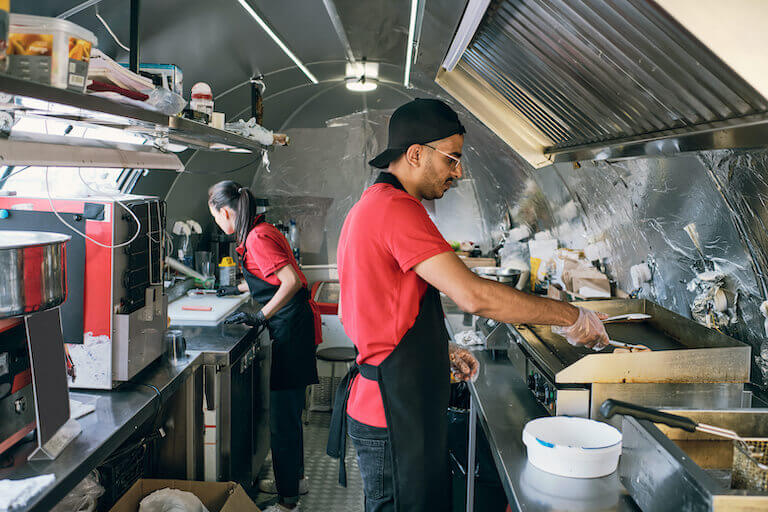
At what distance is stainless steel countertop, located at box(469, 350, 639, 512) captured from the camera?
1538 millimetres

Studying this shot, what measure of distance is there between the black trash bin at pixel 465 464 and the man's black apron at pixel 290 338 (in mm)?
834

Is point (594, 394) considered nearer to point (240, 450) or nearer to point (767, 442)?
point (767, 442)

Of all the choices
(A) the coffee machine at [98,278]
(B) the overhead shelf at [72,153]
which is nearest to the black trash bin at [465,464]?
(A) the coffee machine at [98,278]

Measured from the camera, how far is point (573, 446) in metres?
1.76

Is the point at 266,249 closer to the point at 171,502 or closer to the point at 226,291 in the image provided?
the point at 226,291

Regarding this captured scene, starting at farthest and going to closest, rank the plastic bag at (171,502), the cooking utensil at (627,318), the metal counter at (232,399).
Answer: the metal counter at (232,399)
the cooking utensil at (627,318)
the plastic bag at (171,502)

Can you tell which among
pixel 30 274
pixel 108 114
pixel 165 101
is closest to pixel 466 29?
pixel 165 101

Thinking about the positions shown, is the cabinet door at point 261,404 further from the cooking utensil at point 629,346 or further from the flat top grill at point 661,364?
the cooking utensil at point 629,346

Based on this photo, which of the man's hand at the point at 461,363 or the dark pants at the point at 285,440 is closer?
the man's hand at the point at 461,363

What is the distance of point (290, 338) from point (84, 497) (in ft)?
4.27

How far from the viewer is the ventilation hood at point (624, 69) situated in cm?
112

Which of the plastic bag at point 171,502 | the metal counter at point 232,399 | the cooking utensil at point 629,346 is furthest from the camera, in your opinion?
the metal counter at point 232,399

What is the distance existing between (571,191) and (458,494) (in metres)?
1.80

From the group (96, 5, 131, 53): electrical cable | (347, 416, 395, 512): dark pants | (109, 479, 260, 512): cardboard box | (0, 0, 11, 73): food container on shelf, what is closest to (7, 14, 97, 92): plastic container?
(0, 0, 11, 73): food container on shelf
